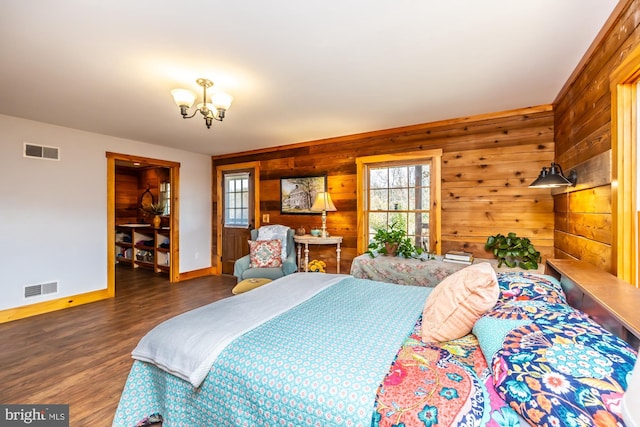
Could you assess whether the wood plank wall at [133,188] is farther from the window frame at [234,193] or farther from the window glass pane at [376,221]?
the window glass pane at [376,221]

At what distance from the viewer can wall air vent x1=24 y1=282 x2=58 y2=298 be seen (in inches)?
142

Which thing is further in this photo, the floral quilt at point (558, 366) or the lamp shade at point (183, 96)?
the lamp shade at point (183, 96)

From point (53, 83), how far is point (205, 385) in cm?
294

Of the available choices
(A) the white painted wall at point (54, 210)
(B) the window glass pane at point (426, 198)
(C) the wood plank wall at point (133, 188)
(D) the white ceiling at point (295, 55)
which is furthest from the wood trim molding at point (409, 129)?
(C) the wood plank wall at point (133, 188)

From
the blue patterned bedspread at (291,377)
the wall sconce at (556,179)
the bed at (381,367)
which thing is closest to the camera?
the bed at (381,367)

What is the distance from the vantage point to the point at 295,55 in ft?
6.95

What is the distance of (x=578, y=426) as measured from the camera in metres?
0.73

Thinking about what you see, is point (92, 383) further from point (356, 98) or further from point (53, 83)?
point (356, 98)

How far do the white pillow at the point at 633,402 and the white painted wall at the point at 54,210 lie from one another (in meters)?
5.18

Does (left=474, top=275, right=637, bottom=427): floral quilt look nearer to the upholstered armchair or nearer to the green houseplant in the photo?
the green houseplant

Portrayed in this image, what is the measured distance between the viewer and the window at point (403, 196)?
377 centimetres

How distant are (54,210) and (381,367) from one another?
4674 mm

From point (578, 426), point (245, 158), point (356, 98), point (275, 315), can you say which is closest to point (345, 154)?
point (356, 98)

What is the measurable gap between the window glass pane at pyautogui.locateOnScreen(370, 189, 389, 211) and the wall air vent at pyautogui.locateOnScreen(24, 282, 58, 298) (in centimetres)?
440
